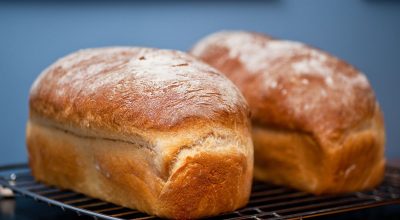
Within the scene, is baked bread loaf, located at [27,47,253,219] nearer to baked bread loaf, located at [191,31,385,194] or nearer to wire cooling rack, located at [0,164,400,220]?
wire cooling rack, located at [0,164,400,220]

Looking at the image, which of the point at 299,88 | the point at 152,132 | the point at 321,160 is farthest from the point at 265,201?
the point at 152,132

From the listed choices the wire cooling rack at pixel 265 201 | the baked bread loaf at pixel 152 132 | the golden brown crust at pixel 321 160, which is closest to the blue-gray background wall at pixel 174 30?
the wire cooling rack at pixel 265 201

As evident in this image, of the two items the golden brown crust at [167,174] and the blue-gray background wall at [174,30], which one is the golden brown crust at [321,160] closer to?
the golden brown crust at [167,174]

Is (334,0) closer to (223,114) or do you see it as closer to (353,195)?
(353,195)

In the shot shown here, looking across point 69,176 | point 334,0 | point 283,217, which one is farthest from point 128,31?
point 283,217

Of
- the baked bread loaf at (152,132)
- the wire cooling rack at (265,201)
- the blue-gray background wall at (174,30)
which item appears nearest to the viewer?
the baked bread loaf at (152,132)

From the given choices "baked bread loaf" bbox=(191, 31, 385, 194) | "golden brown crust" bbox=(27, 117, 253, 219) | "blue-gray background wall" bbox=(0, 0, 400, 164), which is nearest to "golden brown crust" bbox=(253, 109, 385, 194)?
"baked bread loaf" bbox=(191, 31, 385, 194)
